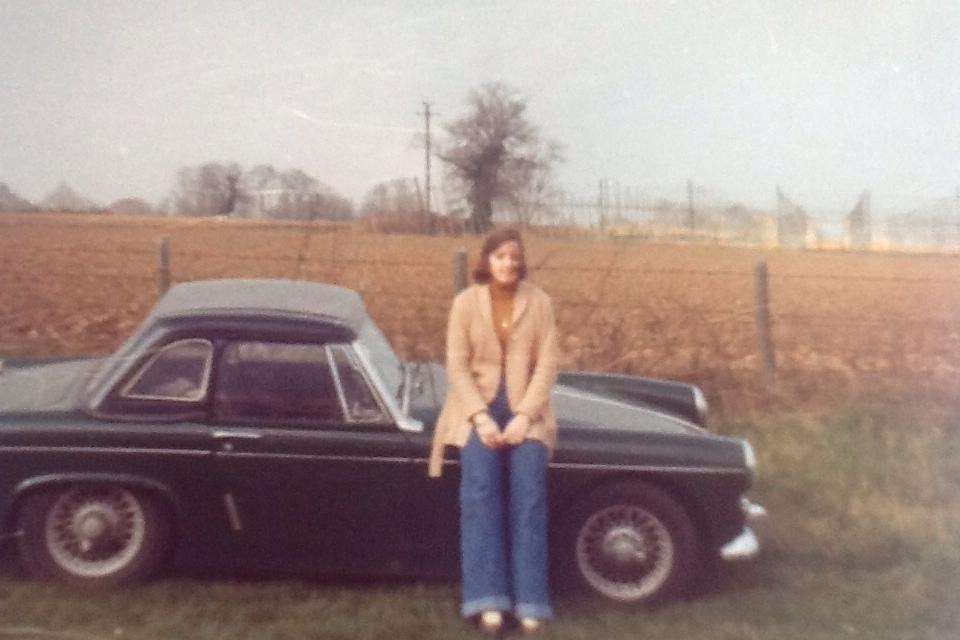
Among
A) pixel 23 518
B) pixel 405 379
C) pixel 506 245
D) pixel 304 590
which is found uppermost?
pixel 506 245

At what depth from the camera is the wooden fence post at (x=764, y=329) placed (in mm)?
8031

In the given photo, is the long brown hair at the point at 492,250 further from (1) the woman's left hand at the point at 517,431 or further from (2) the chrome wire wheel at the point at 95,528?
(2) the chrome wire wheel at the point at 95,528

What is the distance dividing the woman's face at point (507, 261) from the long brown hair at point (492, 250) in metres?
0.01

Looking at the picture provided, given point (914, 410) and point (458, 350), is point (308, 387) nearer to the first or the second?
point (458, 350)

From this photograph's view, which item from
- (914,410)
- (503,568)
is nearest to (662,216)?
(914,410)

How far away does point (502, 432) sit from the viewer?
4.08m

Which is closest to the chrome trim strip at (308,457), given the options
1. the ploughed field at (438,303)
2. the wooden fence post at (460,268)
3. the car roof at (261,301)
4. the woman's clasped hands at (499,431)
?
the woman's clasped hands at (499,431)

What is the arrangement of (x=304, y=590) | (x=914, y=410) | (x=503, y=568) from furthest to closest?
(x=914, y=410) < (x=304, y=590) < (x=503, y=568)

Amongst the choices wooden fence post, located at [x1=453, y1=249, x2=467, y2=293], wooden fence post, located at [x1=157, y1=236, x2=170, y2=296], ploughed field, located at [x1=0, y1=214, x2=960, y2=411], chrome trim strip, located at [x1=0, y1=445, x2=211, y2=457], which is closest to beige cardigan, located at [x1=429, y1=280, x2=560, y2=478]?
chrome trim strip, located at [x1=0, y1=445, x2=211, y2=457]

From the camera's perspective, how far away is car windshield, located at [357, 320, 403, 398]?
4.41 m

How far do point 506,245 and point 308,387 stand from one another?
951 mm

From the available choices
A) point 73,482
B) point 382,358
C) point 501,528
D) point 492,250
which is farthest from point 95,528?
point 492,250

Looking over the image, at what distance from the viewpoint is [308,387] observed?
4.29m

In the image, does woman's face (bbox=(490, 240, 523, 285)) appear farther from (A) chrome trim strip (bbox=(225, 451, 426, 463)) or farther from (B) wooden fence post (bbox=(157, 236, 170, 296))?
(B) wooden fence post (bbox=(157, 236, 170, 296))
